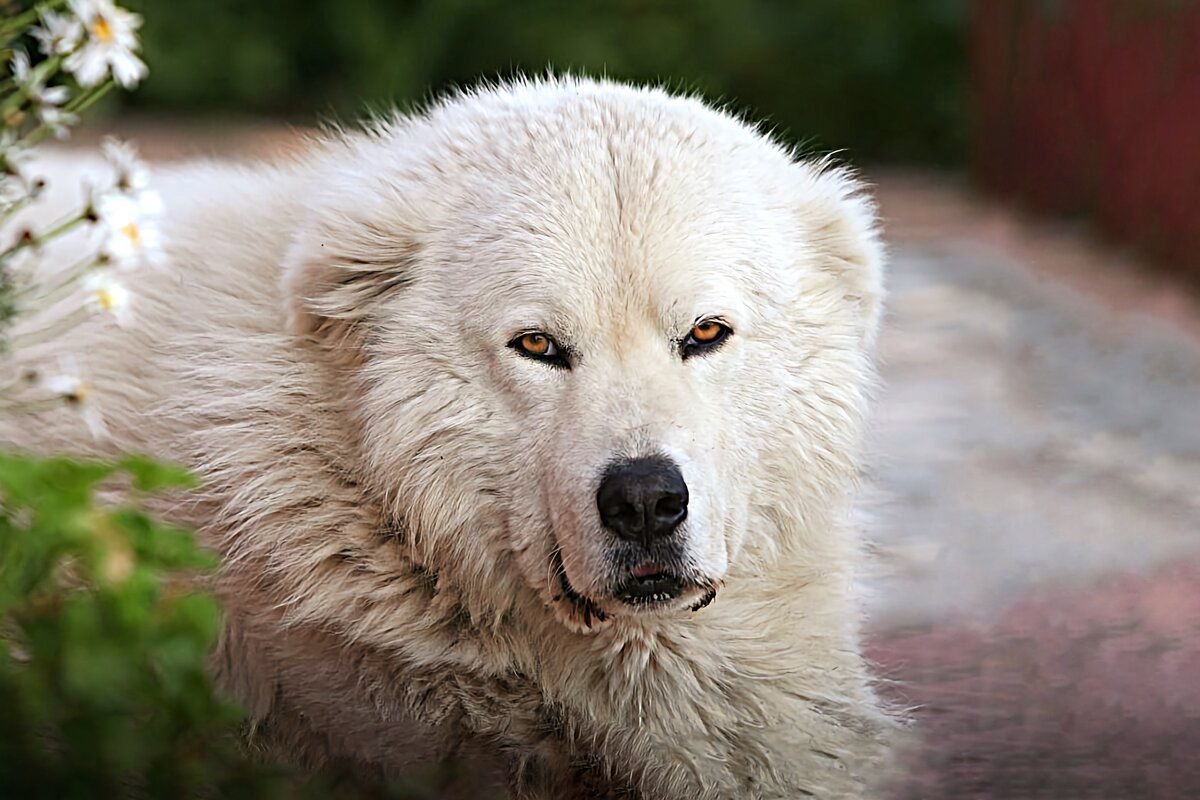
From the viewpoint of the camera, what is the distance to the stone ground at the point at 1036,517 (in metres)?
3.72

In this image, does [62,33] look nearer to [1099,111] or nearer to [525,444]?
[525,444]

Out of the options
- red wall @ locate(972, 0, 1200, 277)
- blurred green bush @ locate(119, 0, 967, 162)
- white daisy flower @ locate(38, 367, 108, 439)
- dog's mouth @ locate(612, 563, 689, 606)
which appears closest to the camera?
white daisy flower @ locate(38, 367, 108, 439)

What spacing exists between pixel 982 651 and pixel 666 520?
1.94 m

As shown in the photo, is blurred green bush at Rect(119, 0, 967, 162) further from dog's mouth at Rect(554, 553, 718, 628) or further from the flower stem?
dog's mouth at Rect(554, 553, 718, 628)

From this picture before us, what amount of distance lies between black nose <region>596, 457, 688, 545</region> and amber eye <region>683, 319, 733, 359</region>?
32cm

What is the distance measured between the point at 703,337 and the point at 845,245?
0.53 metres

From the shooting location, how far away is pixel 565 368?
314 centimetres

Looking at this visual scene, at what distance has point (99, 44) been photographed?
289 centimetres

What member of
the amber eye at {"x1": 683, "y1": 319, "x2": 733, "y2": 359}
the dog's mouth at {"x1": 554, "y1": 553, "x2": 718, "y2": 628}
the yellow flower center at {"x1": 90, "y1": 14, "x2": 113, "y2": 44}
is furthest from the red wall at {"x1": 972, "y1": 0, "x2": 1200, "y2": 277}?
the yellow flower center at {"x1": 90, "y1": 14, "x2": 113, "y2": 44}

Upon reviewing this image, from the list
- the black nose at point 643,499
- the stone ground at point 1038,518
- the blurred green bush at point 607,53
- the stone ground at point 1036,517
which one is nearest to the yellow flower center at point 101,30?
the black nose at point 643,499

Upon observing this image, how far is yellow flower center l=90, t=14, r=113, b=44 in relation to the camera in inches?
113

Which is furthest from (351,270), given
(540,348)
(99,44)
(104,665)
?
(104,665)

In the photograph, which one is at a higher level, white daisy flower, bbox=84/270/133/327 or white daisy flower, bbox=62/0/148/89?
white daisy flower, bbox=62/0/148/89

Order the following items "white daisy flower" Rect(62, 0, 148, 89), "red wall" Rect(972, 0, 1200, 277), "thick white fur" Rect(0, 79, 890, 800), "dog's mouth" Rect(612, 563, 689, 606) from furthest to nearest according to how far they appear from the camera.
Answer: "red wall" Rect(972, 0, 1200, 277), "thick white fur" Rect(0, 79, 890, 800), "dog's mouth" Rect(612, 563, 689, 606), "white daisy flower" Rect(62, 0, 148, 89)
